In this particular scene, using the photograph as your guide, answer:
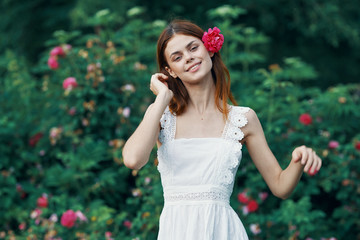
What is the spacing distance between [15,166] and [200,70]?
250 centimetres

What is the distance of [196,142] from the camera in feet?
7.38

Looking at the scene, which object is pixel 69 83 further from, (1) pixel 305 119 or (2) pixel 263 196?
(1) pixel 305 119

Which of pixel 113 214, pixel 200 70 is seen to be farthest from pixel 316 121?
pixel 200 70

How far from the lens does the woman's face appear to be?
2282 mm

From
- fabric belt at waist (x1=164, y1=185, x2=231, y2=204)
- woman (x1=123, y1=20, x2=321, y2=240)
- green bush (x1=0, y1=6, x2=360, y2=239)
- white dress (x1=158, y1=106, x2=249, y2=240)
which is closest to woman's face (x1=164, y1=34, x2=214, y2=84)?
woman (x1=123, y1=20, x2=321, y2=240)

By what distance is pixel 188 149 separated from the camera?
2242 mm

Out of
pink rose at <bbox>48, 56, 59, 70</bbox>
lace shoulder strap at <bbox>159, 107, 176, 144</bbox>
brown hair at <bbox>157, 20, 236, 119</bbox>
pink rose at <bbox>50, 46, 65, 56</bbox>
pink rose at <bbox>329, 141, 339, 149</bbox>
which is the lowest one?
pink rose at <bbox>329, 141, 339, 149</bbox>

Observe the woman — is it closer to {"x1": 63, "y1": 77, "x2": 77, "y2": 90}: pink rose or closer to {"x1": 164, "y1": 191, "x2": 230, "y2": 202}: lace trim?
{"x1": 164, "y1": 191, "x2": 230, "y2": 202}: lace trim

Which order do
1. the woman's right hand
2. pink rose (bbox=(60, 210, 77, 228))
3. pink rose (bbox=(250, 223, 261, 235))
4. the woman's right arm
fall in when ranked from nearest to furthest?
the woman's right arm
the woman's right hand
pink rose (bbox=(60, 210, 77, 228))
pink rose (bbox=(250, 223, 261, 235))

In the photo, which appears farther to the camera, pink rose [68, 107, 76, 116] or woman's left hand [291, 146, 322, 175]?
pink rose [68, 107, 76, 116]

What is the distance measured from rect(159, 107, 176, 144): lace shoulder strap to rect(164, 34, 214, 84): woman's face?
19 centimetres

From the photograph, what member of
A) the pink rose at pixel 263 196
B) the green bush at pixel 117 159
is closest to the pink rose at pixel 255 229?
the green bush at pixel 117 159

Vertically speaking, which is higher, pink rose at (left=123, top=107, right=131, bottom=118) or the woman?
the woman

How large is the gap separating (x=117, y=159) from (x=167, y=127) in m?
1.62
